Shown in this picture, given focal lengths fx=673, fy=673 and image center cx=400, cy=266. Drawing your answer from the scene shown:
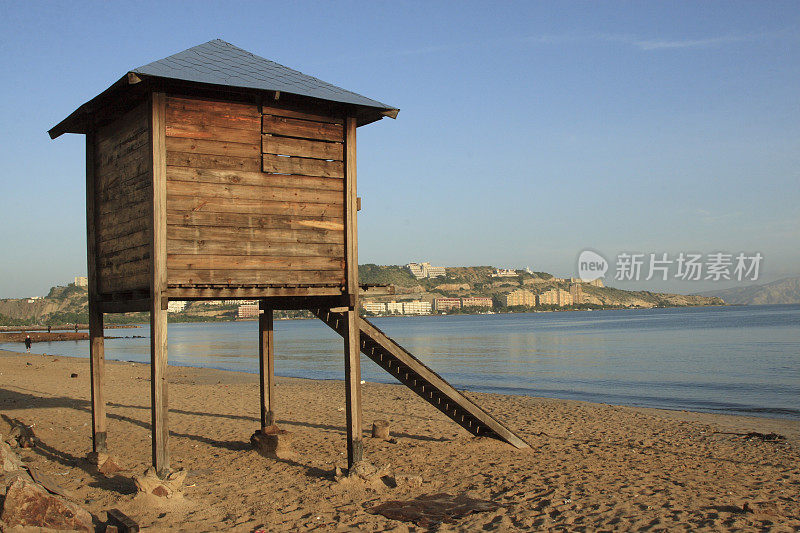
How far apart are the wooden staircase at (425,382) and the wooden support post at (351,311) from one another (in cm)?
74

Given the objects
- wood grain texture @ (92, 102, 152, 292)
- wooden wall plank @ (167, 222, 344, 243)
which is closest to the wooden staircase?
wooden wall plank @ (167, 222, 344, 243)

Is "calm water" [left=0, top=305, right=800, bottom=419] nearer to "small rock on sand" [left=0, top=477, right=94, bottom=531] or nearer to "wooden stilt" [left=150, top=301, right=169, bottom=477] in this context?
"wooden stilt" [left=150, top=301, right=169, bottom=477]

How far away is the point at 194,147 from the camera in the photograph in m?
8.98

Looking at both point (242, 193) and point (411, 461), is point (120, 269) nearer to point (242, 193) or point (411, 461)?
point (242, 193)

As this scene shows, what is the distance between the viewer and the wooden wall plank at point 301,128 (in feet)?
31.2

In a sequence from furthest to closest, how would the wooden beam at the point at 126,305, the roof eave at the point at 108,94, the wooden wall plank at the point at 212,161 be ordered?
1. the wooden beam at the point at 126,305
2. the wooden wall plank at the point at 212,161
3. the roof eave at the point at 108,94

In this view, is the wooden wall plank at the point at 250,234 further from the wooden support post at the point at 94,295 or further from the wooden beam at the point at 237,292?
the wooden support post at the point at 94,295

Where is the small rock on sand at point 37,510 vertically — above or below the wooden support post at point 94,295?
below

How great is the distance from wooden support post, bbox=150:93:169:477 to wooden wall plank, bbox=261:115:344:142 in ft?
4.73

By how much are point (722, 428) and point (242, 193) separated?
13.2 metres

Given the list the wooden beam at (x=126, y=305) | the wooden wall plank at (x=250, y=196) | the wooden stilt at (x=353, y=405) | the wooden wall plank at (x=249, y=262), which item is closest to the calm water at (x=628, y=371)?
the wooden stilt at (x=353, y=405)

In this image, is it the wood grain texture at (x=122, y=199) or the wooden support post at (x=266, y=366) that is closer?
the wood grain texture at (x=122, y=199)

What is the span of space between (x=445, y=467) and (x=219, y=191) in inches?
214

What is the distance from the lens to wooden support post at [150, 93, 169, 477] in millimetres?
8617
